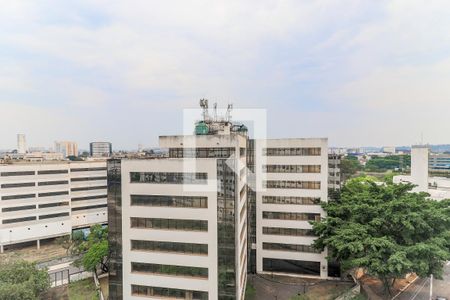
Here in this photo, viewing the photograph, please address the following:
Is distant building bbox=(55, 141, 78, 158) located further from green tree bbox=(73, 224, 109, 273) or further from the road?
the road

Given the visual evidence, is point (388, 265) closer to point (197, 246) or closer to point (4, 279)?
point (197, 246)

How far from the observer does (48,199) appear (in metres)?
44.9

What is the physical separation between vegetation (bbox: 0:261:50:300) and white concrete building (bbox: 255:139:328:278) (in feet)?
72.8

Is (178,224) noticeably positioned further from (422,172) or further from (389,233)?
(422,172)

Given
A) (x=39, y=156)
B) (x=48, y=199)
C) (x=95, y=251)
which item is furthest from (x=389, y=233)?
(x=39, y=156)

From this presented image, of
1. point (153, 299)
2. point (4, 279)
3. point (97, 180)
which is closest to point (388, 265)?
point (153, 299)

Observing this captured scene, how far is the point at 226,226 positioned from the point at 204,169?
14.7ft

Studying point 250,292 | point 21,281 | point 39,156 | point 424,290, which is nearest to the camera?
point 21,281

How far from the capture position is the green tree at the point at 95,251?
92.3 feet

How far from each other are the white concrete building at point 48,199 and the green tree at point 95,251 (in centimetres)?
1450

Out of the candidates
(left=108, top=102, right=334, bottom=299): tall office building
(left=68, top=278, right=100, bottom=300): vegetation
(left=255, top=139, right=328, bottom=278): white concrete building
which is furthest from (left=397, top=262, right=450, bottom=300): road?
(left=68, top=278, right=100, bottom=300): vegetation

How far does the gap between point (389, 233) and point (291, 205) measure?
9825mm

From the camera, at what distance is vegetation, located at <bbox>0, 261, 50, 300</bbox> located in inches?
785

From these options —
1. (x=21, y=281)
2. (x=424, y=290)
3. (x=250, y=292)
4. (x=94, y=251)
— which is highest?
(x=94, y=251)
